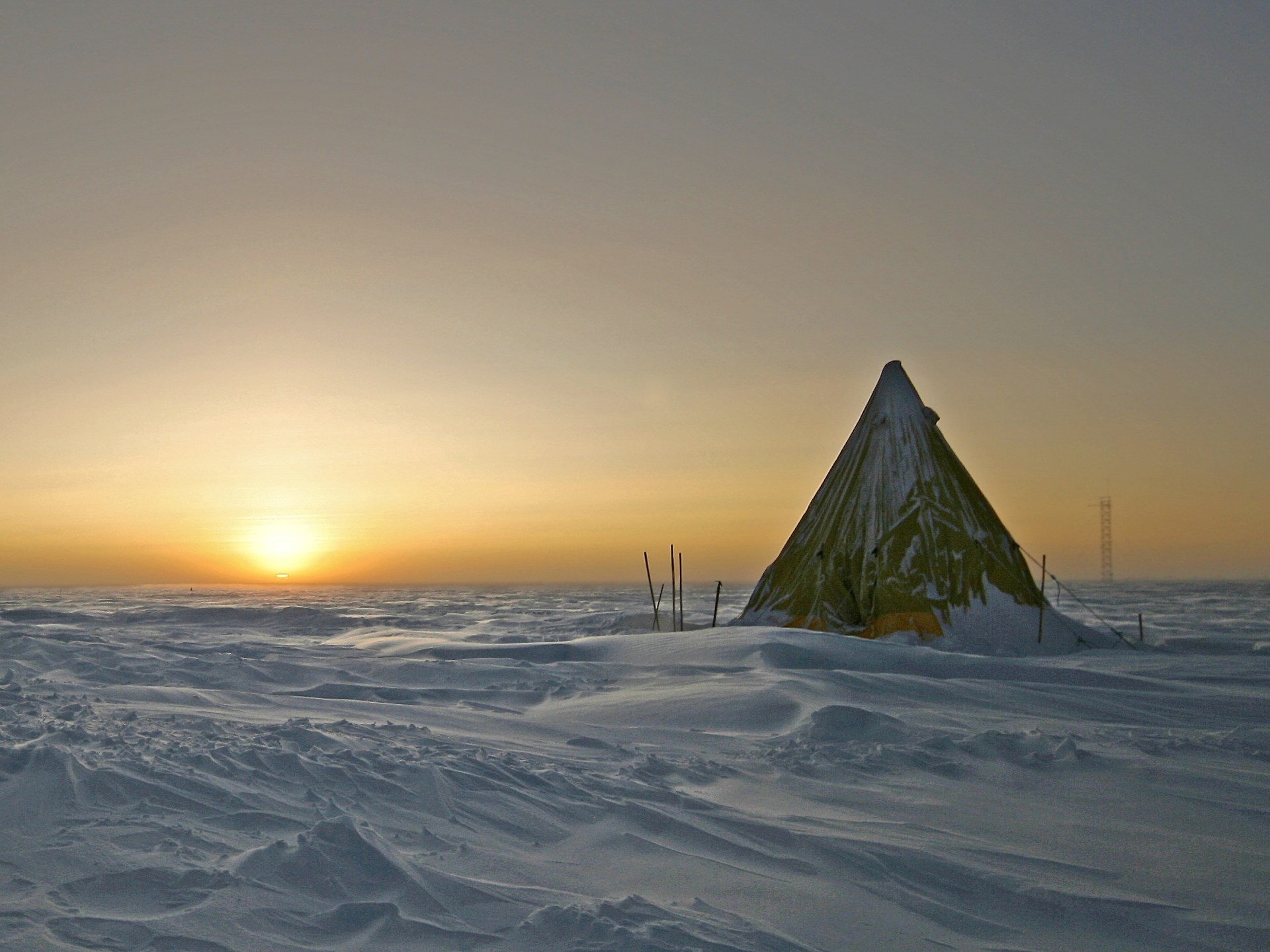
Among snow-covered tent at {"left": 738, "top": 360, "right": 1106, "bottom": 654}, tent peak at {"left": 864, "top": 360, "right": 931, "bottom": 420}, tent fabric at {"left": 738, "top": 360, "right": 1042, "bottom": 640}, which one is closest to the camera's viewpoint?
snow-covered tent at {"left": 738, "top": 360, "right": 1106, "bottom": 654}

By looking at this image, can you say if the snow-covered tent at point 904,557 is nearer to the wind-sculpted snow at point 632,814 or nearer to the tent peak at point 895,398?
the tent peak at point 895,398

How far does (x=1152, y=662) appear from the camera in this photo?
9.06 metres

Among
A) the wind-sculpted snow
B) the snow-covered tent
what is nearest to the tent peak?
the snow-covered tent

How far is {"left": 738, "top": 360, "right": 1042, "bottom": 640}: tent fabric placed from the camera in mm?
11211

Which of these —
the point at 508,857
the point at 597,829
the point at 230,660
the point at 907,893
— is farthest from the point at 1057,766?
the point at 230,660

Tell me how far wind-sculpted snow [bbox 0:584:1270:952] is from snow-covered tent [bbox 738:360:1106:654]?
145 inches

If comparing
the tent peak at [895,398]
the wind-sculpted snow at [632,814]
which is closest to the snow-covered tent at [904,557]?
the tent peak at [895,398]

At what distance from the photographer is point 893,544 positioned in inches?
454

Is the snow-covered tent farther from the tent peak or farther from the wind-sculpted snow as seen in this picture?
the wind-sculpted snow

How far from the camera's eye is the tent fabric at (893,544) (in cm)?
1121

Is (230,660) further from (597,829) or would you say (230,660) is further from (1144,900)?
(1144,900)

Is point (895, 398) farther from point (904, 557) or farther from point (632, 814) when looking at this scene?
point (632, 814)

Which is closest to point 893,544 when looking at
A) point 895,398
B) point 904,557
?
point 904,557

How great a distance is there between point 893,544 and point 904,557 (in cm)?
22
